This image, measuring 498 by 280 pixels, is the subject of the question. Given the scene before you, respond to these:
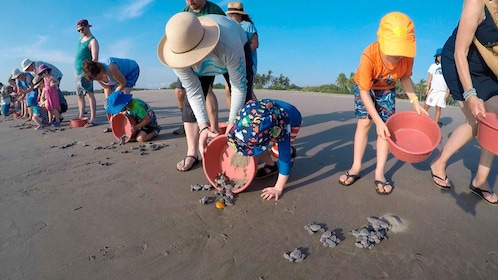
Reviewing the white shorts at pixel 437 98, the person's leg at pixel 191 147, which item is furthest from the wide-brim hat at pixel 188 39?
the white shorts at pixel 437 98

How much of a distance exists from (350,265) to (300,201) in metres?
0.77

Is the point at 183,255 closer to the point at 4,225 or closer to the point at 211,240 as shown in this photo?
the point at 211,240

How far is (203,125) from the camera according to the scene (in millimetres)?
2568

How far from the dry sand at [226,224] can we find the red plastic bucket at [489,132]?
21.3 inches

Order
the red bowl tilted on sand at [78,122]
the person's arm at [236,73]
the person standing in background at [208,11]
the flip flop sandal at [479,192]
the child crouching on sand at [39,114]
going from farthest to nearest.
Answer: the child crouching on sand at [39,114], the red bowl tilted on sand at [78,122], the person standing in background at [208,11], the person's arm at [236,73], the flip flop sandal at [479,192]

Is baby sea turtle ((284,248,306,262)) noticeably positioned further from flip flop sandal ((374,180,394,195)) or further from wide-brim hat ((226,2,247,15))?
wide-brim hat ((226,2,247,15))

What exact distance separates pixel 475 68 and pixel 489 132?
0.64 metres

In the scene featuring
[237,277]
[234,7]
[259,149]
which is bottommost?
[237,277]

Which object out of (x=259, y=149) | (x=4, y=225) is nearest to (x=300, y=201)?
(x=259, y=149)

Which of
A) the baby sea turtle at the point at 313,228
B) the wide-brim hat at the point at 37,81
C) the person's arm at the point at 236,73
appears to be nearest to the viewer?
the baby sea turtle at the point at 313,228

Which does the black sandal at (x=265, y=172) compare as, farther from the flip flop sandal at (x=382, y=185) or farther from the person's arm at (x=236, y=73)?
the flip flop sandal at (x=382, y=185)

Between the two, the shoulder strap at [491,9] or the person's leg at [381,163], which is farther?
the person's leg at [381,163]

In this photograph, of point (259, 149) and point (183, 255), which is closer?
point (183, 255)

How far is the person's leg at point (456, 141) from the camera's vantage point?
→ 2.24 m
